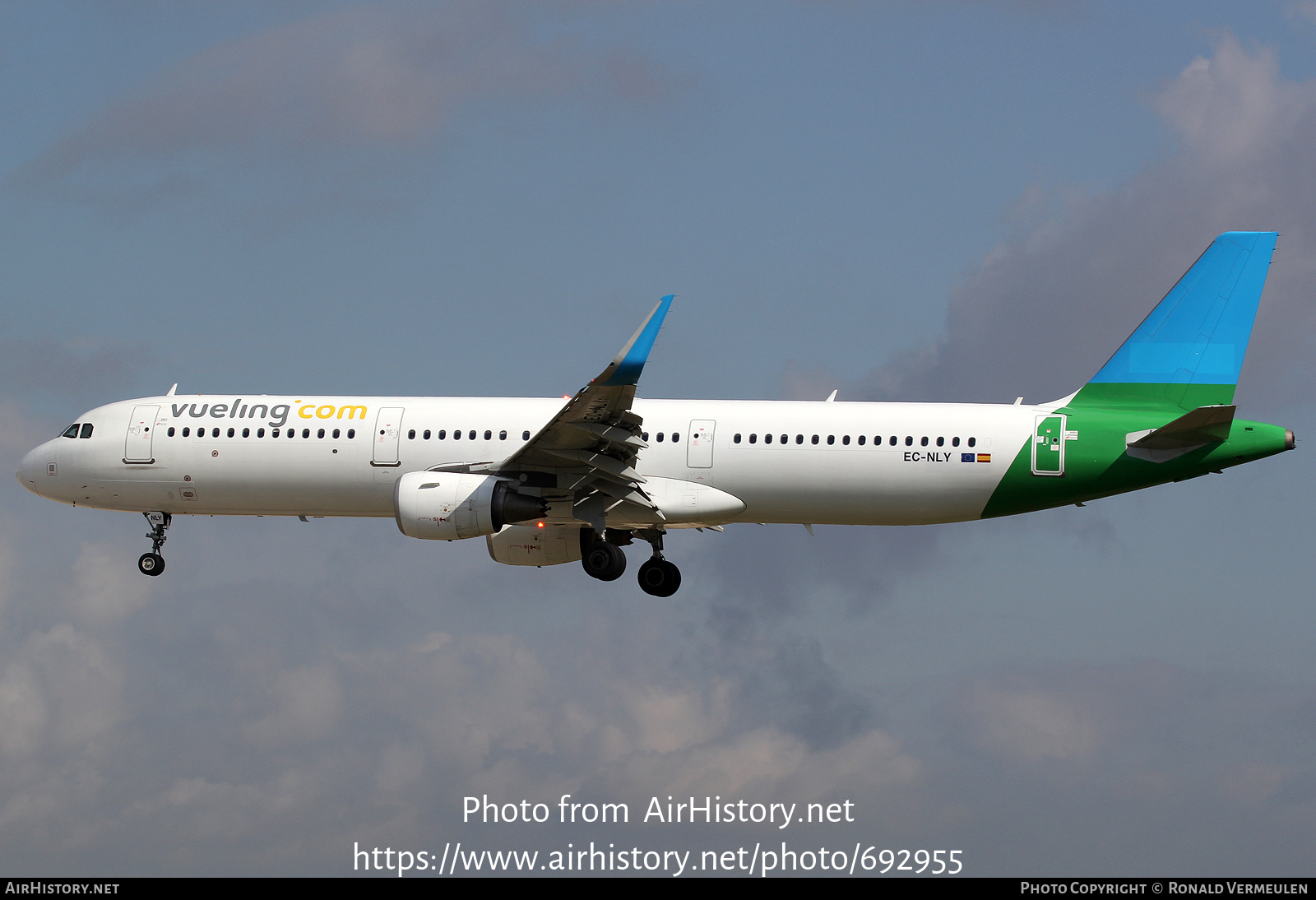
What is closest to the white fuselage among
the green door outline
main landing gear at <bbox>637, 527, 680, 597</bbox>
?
the green door outline

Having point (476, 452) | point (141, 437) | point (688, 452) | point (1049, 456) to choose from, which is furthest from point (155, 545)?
point (1049, 456)

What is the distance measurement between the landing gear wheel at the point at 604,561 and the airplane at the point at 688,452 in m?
0.06

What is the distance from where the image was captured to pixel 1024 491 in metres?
34.9

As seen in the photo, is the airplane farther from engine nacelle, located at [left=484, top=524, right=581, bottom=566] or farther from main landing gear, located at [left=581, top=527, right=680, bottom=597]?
engine nacelle, located at [left=484, top=524, right=581, bottom=566]

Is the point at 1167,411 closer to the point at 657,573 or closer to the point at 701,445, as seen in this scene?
the point at 701,445

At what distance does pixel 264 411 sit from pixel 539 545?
8302 millimetres

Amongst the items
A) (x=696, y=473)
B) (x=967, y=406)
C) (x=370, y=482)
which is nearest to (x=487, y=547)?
(x=370, y=482)

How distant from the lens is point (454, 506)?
3403 cm

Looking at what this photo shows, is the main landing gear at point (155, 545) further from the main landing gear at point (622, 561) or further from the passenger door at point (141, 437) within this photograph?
the main landing gear at point (622, 561)

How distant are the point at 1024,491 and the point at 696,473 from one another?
318 inches

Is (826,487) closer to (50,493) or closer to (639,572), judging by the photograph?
(639,572)

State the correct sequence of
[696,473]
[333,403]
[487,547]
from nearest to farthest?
[696,473], [333,403], [487,547]

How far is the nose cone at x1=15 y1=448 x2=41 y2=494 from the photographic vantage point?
3988 cm

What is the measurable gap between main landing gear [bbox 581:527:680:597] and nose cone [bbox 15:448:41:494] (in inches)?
610
